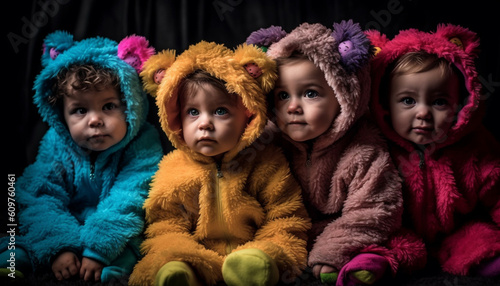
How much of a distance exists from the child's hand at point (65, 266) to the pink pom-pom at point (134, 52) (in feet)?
1.70

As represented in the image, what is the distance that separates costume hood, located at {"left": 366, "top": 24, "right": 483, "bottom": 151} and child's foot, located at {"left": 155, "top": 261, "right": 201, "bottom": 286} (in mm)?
617

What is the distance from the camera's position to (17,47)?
154 centimetres

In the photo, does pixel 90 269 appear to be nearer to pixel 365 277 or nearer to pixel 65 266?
pixel 65 266

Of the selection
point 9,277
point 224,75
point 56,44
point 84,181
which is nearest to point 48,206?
point 84,181

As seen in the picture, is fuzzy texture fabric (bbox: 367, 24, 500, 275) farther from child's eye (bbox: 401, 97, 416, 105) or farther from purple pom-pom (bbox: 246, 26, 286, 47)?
purple pom-pom (bbox: 246, 26, 286, 47)

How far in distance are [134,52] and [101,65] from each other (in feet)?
0.32

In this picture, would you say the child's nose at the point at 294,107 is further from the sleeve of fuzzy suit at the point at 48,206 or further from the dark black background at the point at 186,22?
the sleeve of fuzzy suit at the point at 48,206

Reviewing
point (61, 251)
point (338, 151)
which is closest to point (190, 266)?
point (61, 251)

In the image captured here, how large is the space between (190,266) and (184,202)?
0.19 meters

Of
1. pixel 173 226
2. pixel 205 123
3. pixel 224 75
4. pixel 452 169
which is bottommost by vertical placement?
pixel 173 226

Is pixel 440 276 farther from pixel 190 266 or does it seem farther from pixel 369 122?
pixel 190 266

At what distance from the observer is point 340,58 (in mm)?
1141

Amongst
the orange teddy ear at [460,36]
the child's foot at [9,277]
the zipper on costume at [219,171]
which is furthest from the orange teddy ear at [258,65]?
the child's foot at [9,277]

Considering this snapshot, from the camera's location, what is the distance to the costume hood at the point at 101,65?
1266mm
